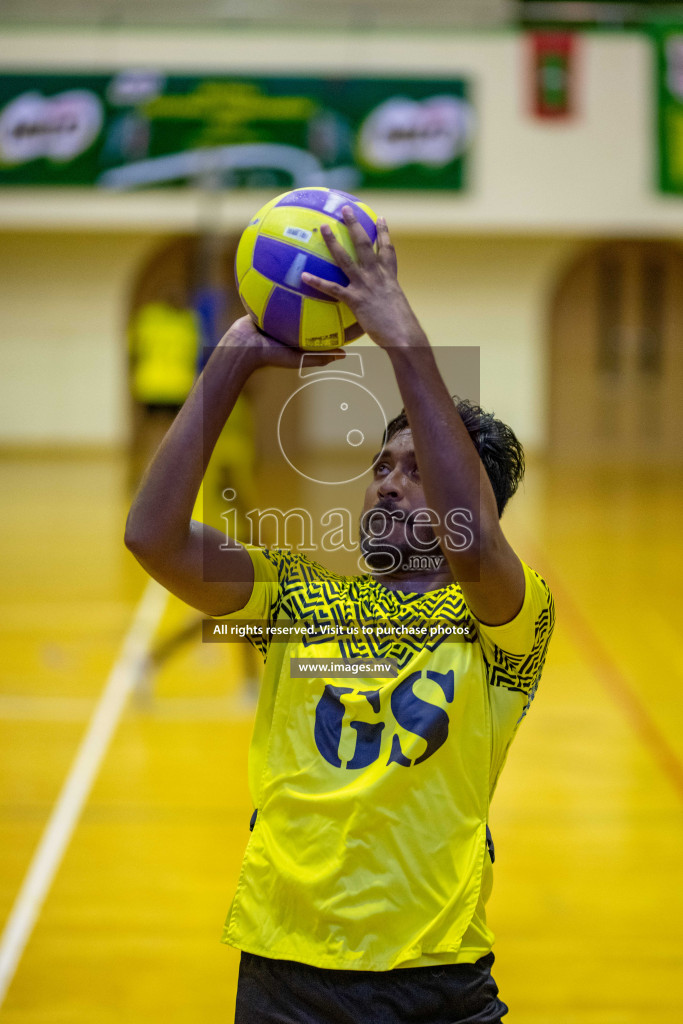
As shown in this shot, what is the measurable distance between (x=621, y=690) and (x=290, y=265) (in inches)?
166

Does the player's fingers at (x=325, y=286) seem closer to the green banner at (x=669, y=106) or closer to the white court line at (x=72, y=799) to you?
the white court line at (x=72, y=799)

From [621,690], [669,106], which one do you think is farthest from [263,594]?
[669,106]

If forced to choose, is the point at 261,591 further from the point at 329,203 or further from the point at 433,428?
the point at 329,203

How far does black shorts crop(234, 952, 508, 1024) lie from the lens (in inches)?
57.9

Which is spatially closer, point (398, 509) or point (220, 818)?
point (398, 509)

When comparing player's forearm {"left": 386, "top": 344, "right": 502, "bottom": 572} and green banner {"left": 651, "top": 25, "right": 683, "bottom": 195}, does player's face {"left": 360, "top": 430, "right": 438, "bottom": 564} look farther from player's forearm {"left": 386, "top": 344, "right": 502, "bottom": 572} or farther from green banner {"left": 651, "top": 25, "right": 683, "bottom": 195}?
green banner {"left": 651, "top": 25, "right": 683, "bottom": 195}

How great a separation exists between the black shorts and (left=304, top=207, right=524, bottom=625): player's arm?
1.84 feet

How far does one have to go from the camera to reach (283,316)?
1521mm

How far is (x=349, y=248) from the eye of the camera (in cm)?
143

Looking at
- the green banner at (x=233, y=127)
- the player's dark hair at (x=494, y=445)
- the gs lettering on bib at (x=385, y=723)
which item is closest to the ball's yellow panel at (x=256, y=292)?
the player's dark hair at (x=494, y=445)

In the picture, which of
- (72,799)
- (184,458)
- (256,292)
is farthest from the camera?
(72,799)

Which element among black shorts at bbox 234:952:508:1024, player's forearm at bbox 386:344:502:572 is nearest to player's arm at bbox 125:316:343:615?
player's forearm at bbox 386:344:502:572

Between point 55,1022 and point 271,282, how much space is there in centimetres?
205

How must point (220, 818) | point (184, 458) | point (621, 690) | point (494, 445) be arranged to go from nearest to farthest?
point (184, 458) < point (494, 445) < point (220, 818) < point (621, 690)
